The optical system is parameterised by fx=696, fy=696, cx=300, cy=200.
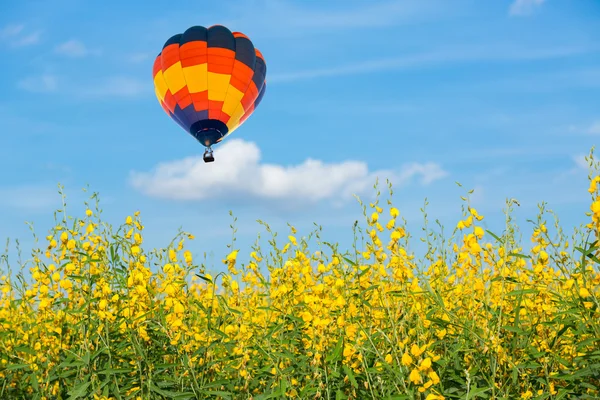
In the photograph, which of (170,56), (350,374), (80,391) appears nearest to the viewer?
(350,374)

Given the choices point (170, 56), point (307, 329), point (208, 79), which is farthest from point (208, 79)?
point (307, 329)

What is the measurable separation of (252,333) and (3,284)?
8.25 ft

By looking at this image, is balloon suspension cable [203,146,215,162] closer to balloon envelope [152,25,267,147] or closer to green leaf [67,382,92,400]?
balloon envelope [152,25,267,147]

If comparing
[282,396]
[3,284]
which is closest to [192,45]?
[3,284]

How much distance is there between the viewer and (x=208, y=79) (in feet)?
94.5

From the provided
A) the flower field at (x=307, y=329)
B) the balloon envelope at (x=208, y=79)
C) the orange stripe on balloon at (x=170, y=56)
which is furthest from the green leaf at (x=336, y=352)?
the orange stripe on balloon at (x=170, y=56)

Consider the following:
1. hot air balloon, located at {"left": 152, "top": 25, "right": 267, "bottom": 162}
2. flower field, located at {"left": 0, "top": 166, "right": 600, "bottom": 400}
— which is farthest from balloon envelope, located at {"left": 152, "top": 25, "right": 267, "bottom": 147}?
flower field, located at {"left": 0, "top": 166, "right": 600, "bottom": 400}

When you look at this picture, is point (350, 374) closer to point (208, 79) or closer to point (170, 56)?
point (208, 79)

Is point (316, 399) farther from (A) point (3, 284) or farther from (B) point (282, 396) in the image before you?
(A) point (3, 284)

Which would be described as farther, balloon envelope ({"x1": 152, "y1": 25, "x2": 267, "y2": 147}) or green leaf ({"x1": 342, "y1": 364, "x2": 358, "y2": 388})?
balloon envelope ({"x1": 152, "y1": 25, "x2": 267, "y2": 147})

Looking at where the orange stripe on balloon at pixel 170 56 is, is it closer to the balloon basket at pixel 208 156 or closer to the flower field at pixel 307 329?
the balloon basket at pixel 208 156

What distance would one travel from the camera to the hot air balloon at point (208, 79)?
94.9 feet

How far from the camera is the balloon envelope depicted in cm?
2892

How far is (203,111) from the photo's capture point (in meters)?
29.5
